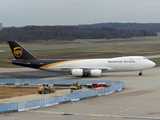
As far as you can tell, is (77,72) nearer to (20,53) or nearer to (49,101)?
(20,53)

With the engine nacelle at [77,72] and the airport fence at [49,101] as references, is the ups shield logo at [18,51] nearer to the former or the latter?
the engine nacelle at [77,72]

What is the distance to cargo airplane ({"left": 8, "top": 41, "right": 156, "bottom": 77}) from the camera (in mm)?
80188

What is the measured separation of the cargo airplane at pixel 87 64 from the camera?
263 feet

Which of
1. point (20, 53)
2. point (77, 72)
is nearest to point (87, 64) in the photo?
point (77, 72)

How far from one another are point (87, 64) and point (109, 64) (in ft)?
14.5

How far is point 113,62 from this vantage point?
263ft

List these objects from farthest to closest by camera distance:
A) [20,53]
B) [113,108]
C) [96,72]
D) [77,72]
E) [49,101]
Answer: [20,53], [77,72], [96,72], [49,101], [113,108]

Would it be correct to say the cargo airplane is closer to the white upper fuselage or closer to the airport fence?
the white upper fuselage

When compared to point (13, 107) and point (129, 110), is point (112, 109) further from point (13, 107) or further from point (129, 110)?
point (13, 107)

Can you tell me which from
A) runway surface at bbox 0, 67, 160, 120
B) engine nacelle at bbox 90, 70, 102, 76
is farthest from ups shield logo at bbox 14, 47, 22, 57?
runway surface at bbox 0, 67, 160, 120

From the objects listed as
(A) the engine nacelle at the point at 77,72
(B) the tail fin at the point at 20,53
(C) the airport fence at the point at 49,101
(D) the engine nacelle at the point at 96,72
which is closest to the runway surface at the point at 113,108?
(C) the airport fence at the point at 49,101

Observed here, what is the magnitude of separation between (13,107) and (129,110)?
12.2 m

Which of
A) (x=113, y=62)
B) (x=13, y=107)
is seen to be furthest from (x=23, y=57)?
(x=13, y=107)

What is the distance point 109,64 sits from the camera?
8025 cm
